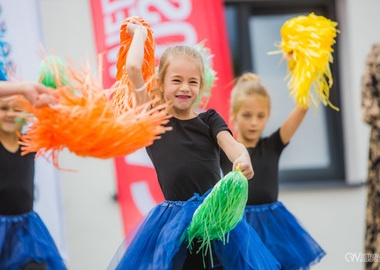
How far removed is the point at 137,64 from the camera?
6.25 ft

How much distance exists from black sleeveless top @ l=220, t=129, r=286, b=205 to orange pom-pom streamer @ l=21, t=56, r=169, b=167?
40.4 inches

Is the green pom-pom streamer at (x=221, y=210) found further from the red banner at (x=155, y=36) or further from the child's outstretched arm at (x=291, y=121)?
the red banner at (x=155, y=36)

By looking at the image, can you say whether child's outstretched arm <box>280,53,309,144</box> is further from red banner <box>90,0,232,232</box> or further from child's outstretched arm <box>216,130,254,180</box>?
child's outstretched arm <box>216,130,254,180</box>

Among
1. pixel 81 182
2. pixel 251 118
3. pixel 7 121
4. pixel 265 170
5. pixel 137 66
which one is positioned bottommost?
pixel 81 182

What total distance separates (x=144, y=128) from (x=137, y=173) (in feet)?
5.19

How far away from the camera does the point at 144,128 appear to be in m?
1.73

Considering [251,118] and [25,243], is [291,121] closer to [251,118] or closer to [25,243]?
[251,118]

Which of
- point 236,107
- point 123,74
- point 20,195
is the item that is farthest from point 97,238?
point 123,74

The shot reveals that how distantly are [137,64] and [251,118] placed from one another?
1.01m

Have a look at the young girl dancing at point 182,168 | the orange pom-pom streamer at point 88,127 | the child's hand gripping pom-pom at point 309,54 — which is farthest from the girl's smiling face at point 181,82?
the child's hand gripping pom-pom at point 309,54

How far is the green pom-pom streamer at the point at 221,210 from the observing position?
5.75ft

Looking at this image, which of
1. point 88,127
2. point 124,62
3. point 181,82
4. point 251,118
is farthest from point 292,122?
point 88,127

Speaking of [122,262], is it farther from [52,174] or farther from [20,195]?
[52,174]

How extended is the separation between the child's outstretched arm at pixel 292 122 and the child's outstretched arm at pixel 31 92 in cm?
138
